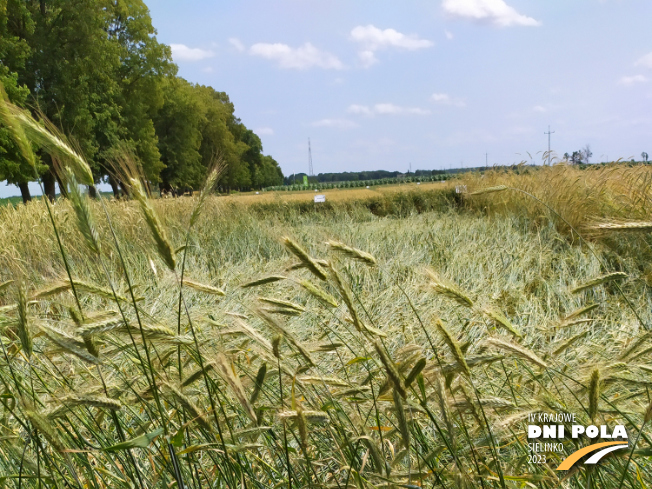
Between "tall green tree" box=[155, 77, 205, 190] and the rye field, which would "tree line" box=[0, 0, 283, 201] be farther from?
the rye field

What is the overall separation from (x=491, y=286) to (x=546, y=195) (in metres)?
3.09

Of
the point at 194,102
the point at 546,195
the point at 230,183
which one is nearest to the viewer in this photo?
the point at 546,195

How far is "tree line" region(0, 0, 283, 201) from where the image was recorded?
1583 centimetres

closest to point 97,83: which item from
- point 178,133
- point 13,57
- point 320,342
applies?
point 13,57

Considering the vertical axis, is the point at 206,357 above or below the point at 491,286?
above

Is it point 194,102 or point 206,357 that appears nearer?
point 206,357

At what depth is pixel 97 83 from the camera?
1884cm

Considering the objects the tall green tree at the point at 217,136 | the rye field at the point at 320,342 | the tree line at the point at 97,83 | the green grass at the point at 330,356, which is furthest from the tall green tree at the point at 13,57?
the tall green tree at the point at 217,136

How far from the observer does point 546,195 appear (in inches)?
250

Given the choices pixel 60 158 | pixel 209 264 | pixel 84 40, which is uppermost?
pixel 84 40

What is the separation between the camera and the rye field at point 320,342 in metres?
1.00

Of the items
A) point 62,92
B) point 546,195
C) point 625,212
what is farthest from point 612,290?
point 62,92

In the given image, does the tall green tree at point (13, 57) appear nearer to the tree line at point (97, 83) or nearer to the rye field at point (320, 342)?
the tree line at point (97, 83)

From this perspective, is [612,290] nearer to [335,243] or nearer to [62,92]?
[335,243]
